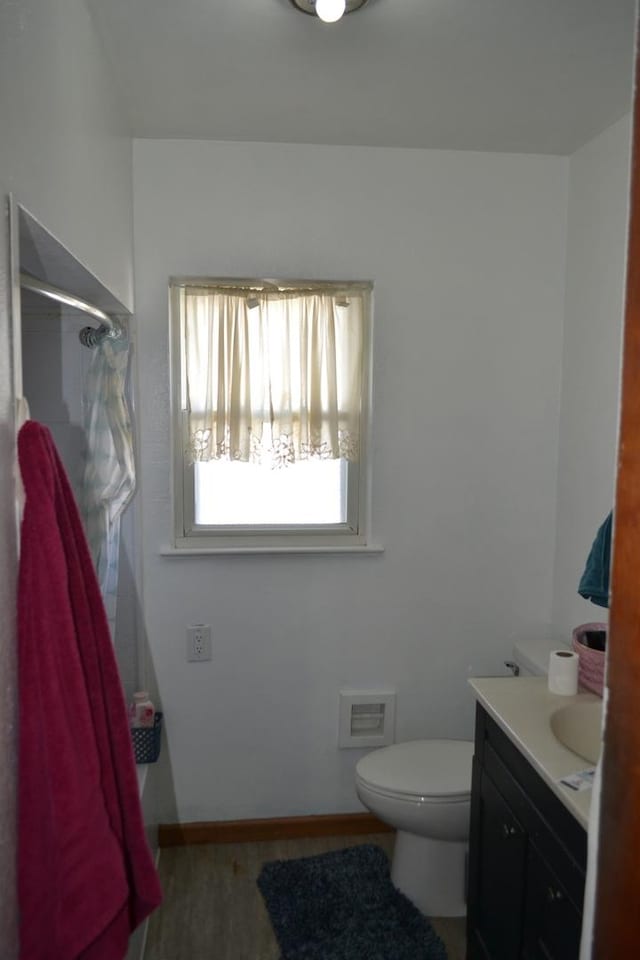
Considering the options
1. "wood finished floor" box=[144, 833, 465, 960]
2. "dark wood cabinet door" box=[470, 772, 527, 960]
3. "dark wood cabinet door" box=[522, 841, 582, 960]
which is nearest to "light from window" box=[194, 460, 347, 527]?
"dark wood cabinet door" box=[470, 772, 527, 960]

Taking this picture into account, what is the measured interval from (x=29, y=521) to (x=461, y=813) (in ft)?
5.51

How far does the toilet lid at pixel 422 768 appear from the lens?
2.10 meters

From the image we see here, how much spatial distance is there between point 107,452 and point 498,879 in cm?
153

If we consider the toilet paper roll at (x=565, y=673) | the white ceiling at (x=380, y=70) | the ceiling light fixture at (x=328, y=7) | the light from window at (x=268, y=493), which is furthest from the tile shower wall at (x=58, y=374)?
the toilet paper roll at (x=565, y=673)

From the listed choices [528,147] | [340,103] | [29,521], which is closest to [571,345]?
[528,147]

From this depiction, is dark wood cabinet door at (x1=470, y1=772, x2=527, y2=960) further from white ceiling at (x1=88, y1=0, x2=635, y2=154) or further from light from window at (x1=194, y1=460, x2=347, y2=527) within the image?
white ceiling at (x1=88, y1=0, x2=635, y2=154)

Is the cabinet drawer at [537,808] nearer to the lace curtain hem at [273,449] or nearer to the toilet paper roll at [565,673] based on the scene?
the toilet paper roll at [565,673]

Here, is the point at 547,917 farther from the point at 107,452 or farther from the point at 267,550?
the point at 107,452

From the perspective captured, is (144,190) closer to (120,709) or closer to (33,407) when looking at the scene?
(33,407)

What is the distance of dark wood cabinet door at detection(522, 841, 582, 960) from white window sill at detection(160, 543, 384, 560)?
1.16m

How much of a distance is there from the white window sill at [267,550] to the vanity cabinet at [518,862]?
76 cm

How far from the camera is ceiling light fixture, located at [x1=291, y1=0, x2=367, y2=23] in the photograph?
1.45 m

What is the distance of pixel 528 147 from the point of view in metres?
2.34

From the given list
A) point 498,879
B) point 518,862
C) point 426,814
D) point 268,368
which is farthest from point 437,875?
point 268,368
